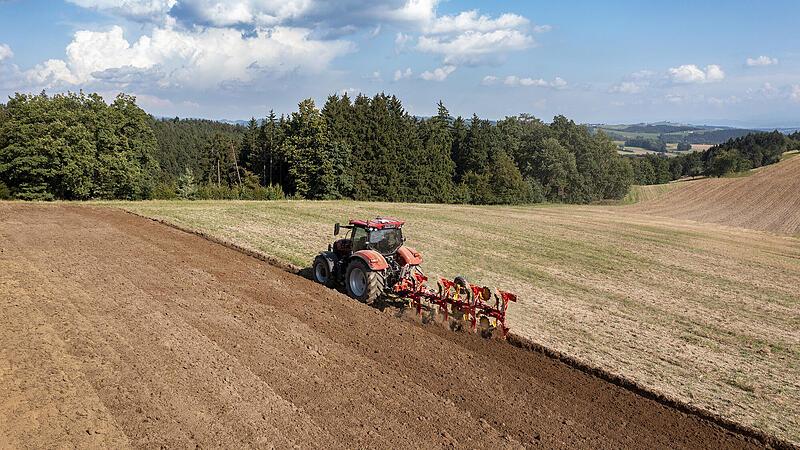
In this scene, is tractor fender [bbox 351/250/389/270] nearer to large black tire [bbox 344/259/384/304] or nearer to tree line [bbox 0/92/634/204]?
large black tire [bbox 344/259/384/304]

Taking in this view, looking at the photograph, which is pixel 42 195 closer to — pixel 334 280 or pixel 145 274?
pixel 145 274

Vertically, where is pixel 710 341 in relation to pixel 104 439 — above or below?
below

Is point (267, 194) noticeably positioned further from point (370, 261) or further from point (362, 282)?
point (370, 261)

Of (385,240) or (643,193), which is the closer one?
(385,240)

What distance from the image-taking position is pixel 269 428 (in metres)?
6.77

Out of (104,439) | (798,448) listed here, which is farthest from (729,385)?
(104,439)

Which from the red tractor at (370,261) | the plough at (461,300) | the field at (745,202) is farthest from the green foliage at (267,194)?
the field at (745,202)

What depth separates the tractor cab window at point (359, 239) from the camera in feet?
41.8

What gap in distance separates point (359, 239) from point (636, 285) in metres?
10.9

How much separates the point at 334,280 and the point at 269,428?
6992 mm

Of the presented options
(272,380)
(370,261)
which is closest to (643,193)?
(370,261)

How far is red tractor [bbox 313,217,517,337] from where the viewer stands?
10930mm

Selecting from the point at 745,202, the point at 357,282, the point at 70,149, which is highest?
the point at 70,149

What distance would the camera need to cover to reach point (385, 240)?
1281cm
